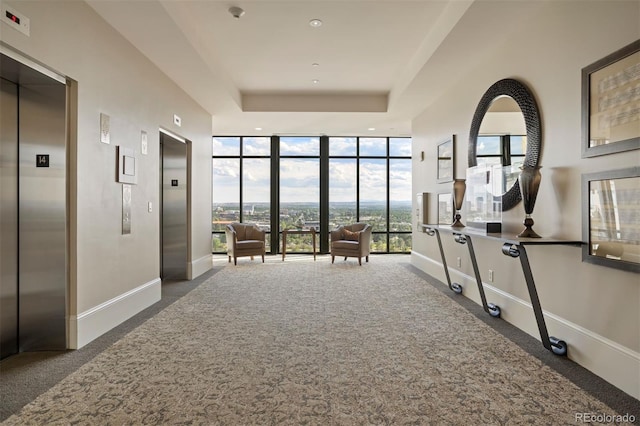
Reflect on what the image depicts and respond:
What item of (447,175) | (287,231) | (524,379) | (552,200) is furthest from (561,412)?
(287,231)

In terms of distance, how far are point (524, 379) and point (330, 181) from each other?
22.8 ft

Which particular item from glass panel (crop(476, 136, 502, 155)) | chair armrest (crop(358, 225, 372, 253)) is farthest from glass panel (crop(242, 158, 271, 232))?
glass panel (crop(476, 136, 502, 155))

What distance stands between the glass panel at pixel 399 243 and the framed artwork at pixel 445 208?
3148 mm

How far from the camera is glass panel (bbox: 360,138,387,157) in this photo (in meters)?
8.99

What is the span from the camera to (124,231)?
3768 millimetres

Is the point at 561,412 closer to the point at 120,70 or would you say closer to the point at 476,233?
the point at 476,233

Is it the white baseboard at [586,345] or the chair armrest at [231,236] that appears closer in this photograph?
the white baseboard at [586,345]

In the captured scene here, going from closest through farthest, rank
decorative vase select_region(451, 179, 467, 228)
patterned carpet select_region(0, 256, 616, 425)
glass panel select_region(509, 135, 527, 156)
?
1. patterned carpet select_region(0, 256, 616, 425)
2. glass panel select_region(509, 135, 527, 156)
3. decorative vase select_region(451, 179, 467, 228)

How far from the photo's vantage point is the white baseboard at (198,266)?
5.79m

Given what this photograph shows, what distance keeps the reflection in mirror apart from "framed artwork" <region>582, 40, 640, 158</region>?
80 cm

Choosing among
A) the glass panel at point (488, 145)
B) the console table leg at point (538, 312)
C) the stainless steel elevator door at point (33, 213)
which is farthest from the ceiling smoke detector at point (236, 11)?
the console table leg at point (538, 312)

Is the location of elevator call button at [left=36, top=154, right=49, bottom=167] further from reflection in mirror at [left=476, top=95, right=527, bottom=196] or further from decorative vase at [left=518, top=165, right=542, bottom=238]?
reflection in mirror at [left=476, top=95, right=527, bottom=196]

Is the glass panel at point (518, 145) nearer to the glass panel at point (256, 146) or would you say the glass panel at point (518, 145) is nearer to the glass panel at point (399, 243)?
the glass panel at point (399, 243)

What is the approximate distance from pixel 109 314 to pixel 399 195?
7032 mm
